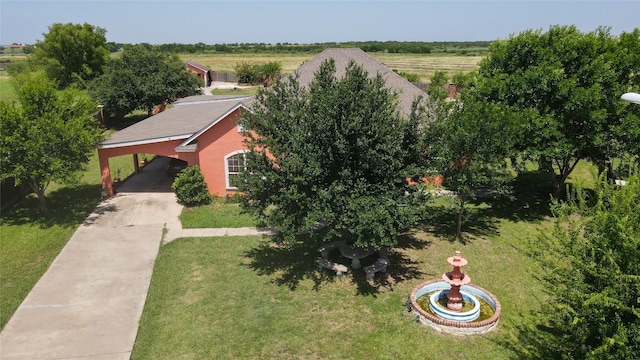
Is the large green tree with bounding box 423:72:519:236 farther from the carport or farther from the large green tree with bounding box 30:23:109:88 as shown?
the large green tree with bounding box 30:23:109:88

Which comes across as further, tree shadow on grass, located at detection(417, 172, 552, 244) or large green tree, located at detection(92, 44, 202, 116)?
large green tree, located at detection(92, 44, 202, 116)

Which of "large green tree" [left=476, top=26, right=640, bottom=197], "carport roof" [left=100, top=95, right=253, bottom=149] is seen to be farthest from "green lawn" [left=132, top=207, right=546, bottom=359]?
"carport roof" [left=100, top=95, right=253, bottom=149]

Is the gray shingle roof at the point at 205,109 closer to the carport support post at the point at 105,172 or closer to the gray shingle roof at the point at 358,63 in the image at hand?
the gray shingle roof at the point at 358,63

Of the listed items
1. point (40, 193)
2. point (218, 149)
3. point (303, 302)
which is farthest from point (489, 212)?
point (40, 193)

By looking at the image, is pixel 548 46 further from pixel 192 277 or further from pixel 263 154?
pixel 192 277

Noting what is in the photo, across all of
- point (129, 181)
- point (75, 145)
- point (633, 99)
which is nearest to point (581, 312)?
point (633, 99)
